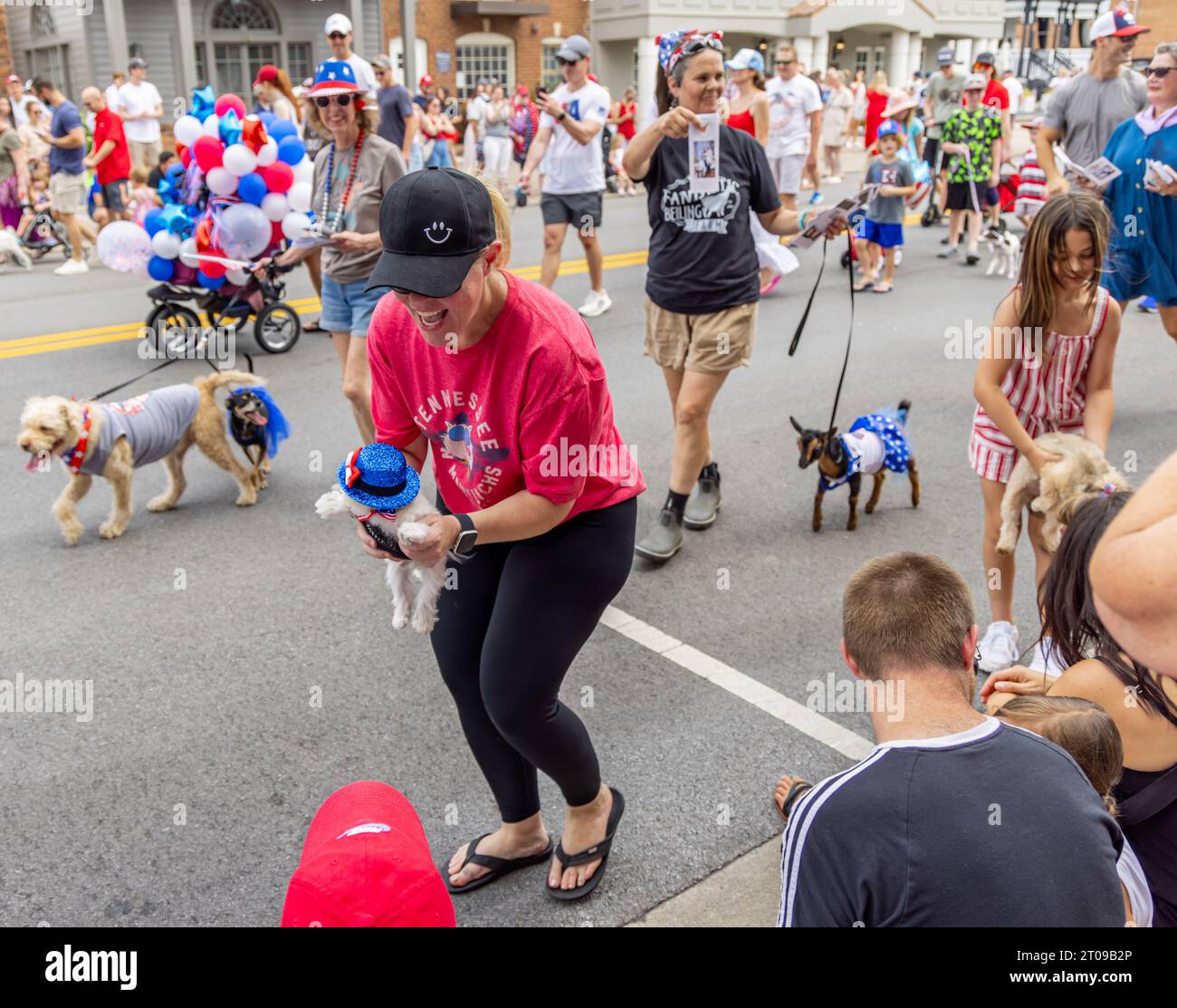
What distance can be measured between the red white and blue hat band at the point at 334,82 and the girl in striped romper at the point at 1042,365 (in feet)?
11.2

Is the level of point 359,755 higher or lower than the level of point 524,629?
lower

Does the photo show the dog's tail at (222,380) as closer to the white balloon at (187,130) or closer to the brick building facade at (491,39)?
the white balloon at (187,130)

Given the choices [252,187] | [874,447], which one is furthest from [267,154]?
[874,447]

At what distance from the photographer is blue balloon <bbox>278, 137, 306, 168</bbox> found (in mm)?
8406

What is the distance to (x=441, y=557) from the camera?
2596mm

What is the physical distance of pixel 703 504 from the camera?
5871 mm

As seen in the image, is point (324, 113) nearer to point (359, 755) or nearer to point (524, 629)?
point (359, 755)

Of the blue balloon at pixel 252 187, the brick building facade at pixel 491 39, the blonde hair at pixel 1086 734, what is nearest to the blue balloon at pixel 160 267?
the blue balloon at pixel 252 187

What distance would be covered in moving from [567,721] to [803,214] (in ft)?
10.6

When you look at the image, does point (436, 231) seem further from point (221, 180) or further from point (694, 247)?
point (221, 180)

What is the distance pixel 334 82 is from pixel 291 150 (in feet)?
9.83

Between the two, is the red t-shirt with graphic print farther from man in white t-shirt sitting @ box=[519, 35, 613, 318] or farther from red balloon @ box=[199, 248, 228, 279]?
man in white t-shirt sitting @ box=[519, 35, 613, 318]

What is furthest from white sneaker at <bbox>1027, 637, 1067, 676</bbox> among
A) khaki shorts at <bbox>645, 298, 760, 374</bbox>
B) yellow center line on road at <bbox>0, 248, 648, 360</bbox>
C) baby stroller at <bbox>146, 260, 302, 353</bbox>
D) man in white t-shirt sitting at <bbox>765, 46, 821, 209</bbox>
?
man in white t-shirt sitting at <bbox>765, 46, 821, 209</bbox>
